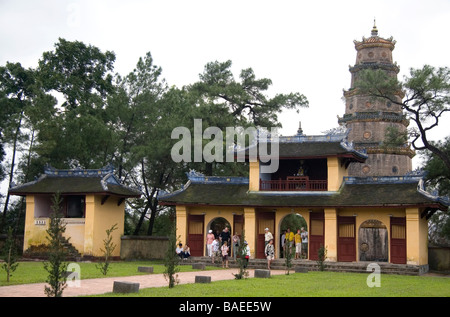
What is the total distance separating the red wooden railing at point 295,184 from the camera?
30.0 meters

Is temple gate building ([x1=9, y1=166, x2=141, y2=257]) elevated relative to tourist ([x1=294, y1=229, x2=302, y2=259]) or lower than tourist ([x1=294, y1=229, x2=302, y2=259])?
elevated

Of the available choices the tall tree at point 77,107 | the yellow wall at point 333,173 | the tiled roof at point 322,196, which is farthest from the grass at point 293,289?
the tall tree at point 77,107

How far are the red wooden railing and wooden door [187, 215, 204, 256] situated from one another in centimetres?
386

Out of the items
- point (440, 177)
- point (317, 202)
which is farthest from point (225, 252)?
point (440, 177)

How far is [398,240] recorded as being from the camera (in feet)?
88.6

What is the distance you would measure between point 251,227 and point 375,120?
19.8 m

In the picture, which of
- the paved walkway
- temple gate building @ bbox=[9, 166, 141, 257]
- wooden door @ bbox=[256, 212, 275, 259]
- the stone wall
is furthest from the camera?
the stone wall

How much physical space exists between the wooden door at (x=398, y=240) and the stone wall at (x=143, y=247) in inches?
481

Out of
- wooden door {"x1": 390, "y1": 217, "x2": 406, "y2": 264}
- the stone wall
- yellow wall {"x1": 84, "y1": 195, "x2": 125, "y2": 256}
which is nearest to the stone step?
wooden door {"x1": 390, "y1": 217, "x2": 406, "y2": 264}

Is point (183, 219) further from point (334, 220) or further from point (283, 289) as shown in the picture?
point (283, 289)

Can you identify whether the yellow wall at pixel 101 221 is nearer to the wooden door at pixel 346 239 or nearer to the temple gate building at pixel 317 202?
the temple gate building at pixel 317 202

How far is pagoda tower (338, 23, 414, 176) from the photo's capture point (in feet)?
144

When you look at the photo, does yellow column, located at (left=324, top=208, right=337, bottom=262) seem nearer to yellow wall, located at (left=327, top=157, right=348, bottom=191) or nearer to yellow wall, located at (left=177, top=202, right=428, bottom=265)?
yellow wall, located at (left=177, top=202, right=428, bottom=265)

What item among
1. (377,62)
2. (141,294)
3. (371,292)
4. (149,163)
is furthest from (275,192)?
(377,62)
